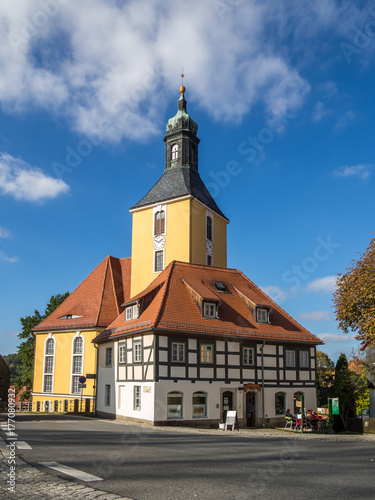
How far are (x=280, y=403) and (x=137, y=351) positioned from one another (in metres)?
9.51

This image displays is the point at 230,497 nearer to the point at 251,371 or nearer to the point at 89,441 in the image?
the point at 89,441

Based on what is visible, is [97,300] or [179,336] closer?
[179,336]

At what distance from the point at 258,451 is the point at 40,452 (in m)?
6.08

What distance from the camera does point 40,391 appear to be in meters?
38.6

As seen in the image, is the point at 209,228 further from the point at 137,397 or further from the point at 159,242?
the point at 137,397

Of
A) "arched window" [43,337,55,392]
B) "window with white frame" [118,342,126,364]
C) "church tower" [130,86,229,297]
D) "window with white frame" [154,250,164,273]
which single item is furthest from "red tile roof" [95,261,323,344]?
"arched window" [43,337,55,392]

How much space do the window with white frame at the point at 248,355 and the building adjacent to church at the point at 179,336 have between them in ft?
0.19

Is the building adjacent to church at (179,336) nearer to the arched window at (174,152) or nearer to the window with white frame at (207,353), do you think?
the window with white frame at (207,353)

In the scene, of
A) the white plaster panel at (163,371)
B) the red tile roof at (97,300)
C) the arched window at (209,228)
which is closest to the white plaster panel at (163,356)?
the white plaster panel at (163,371)

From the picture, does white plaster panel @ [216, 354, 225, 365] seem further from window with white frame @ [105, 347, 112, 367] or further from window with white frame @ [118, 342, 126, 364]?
window with white frame @ [105, 347, 112, 367]

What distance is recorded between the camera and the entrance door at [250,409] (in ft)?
91.7

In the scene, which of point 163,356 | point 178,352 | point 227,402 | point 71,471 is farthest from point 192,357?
point 71,471

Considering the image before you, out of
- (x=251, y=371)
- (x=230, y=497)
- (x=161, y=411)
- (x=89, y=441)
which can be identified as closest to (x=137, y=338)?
(x=161, y=411)

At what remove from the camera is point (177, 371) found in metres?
26.1
